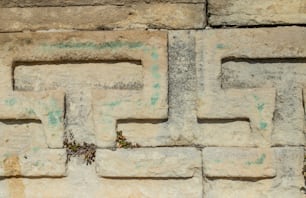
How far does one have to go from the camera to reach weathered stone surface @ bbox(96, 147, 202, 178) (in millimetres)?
2180

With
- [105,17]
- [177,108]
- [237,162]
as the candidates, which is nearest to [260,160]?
[237,162]

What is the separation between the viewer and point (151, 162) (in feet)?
7.18

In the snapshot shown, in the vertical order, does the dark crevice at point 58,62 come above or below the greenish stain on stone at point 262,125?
above

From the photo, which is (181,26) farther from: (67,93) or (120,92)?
(67,93)

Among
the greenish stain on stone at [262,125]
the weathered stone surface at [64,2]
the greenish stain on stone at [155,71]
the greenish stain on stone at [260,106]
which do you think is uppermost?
the weathered stone surface at [64,2]

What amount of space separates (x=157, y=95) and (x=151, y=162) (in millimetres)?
284

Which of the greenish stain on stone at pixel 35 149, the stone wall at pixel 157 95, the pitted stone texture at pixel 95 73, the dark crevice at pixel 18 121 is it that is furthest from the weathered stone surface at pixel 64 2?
the greenish stain on stone at pixel 35 149

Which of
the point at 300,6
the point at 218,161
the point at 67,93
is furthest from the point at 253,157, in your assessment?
the point at 67,93

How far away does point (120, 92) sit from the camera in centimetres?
216

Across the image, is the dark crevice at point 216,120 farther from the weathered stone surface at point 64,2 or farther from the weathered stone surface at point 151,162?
the weathered stone surface at point 64,2

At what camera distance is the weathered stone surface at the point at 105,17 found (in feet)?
7.00

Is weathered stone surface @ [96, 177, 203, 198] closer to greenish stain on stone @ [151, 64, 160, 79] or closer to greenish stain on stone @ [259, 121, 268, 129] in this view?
greenish stain on stone @ [259, 121, 268, 129]

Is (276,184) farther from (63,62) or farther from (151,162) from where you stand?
(63,62)

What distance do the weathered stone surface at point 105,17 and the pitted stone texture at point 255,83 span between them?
0.35ft
